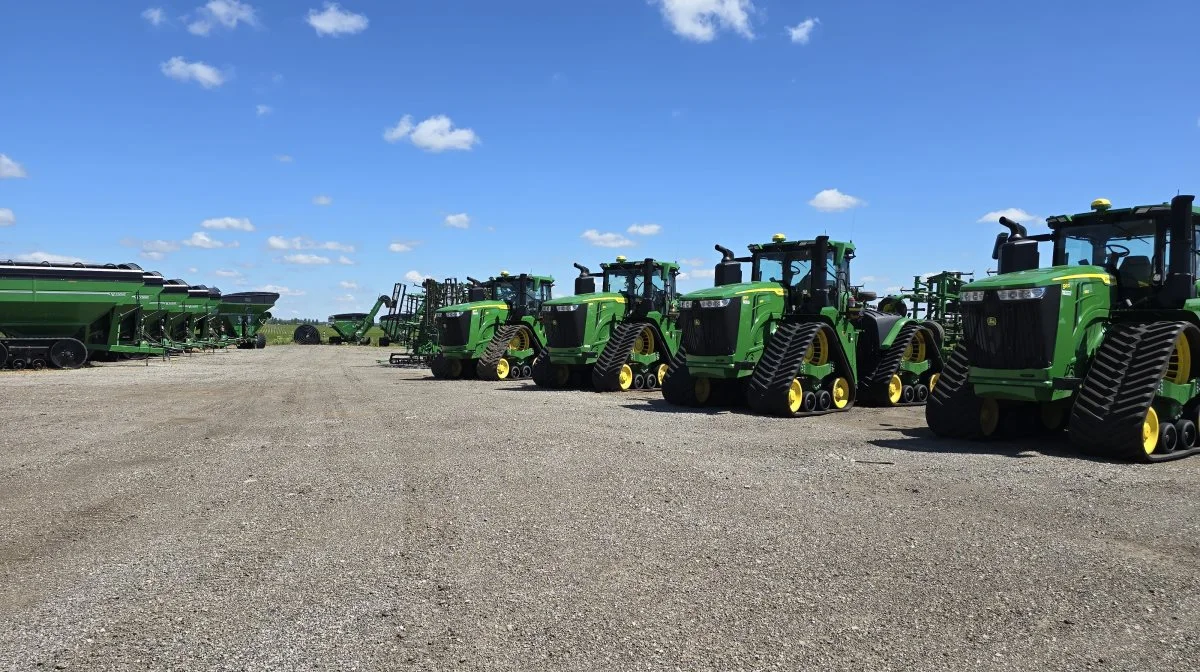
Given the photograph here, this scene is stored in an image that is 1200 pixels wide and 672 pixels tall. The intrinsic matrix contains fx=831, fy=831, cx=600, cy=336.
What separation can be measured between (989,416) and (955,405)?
0.45m

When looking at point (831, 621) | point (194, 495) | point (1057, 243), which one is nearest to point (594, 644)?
point (831, 621)

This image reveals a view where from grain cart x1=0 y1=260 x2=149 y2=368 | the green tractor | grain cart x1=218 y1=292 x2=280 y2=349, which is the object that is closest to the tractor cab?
the green tractor

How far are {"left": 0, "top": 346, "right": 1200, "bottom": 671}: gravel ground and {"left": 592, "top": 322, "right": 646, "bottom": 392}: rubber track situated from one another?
763 cm

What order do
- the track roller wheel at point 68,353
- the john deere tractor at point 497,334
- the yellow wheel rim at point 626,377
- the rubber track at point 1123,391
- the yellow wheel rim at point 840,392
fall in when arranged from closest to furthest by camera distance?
the rubber track at point 1123,391, the yellow wheel rim at point 840,392, the yellow wheel rim at point 626,377, the john deere tractor at point 497,334, the track roller wheel at point 68,353

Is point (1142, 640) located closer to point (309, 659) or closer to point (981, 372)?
point (309, 659)

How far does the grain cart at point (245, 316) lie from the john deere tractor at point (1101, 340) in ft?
147

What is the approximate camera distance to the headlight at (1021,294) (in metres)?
9.73

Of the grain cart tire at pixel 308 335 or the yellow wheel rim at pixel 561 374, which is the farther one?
the grain cart tire at pixel 308 335

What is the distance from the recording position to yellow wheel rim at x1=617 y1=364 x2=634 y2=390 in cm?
1912

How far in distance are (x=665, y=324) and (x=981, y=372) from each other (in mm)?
9826

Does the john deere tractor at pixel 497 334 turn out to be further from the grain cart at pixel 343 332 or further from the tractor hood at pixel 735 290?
the grain cart at pixel 343 332

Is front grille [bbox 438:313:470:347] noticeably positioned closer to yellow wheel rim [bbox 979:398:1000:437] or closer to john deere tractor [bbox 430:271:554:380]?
john deere tractor [bbox 430:271:554:380]

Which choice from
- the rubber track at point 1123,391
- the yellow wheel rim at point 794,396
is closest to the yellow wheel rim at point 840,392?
the yellow wheel rim at point 794,396

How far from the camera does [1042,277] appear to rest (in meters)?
9.94
